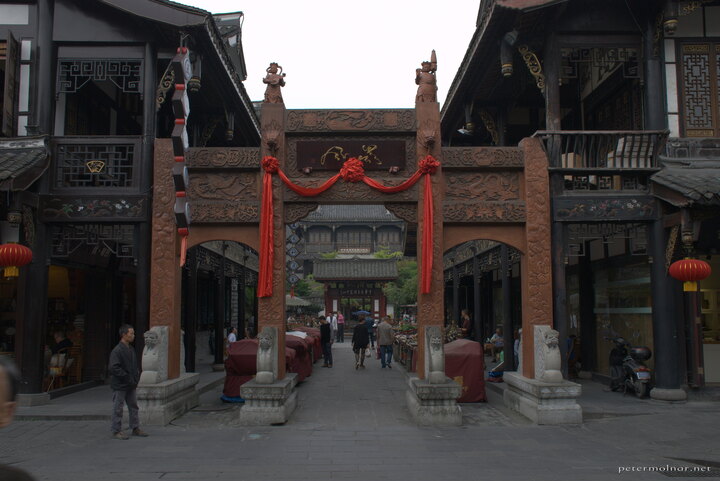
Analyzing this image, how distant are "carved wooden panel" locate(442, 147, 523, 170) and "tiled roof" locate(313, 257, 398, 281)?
94.5 ft

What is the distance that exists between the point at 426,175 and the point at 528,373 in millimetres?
3887

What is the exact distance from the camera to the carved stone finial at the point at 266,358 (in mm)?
9758

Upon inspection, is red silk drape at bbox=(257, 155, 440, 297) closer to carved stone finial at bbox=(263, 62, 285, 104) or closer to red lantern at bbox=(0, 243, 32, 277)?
carved stone finial at bbox=(263, 62, 285, 104)

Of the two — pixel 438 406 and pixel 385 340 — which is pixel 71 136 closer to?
pixel 438 406

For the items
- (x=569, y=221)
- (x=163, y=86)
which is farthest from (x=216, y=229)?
(x=569, y=221)

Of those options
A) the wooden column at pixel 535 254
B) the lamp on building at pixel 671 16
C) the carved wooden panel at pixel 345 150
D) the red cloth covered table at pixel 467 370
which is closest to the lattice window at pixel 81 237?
the carved wooden panel at pixel 345 150

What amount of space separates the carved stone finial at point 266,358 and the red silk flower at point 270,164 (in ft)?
9.06

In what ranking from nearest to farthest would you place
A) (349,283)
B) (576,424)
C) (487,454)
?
1. (487,454)
2. (576,424)
3. (349,283)

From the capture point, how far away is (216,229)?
422 inches

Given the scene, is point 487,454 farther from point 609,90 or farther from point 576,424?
point 609,90

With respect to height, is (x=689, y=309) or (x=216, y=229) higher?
(x=216, y=229)

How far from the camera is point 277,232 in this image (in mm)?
10531

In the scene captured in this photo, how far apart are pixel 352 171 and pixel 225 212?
2.37 meters

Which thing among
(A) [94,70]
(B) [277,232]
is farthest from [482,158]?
(A) [94,70]
